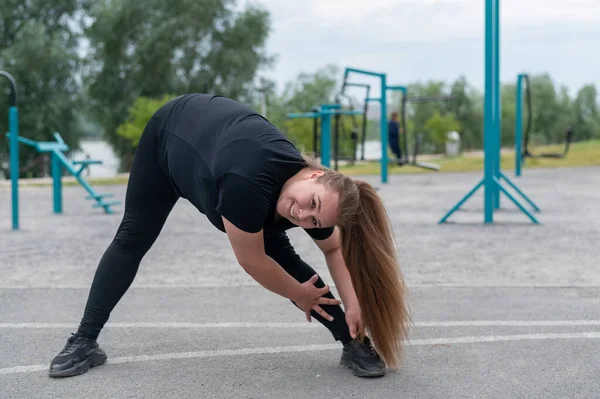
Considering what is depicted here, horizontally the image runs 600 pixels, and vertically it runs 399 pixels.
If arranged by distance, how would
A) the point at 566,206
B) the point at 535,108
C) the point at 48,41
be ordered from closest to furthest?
the point at 566,206 < the point at 48,41 < the point at 535,108

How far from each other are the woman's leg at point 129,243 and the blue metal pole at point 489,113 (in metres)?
6.04

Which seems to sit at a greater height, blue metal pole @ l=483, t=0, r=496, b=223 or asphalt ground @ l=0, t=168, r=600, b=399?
blue metal pole @ l=483, t=0, r=496, b=223

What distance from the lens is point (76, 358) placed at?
3309 millimetres

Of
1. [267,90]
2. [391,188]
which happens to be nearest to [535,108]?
[267,90]

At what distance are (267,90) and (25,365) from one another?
3293 cm

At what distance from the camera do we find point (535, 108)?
42.7 meters

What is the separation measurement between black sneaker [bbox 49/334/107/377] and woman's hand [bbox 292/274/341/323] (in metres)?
0.99

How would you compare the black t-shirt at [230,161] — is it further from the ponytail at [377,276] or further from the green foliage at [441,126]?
the green foliage at [441,126]

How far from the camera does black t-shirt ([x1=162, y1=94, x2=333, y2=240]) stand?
104 inches

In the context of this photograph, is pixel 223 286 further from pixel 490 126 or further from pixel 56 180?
pixel 56 180

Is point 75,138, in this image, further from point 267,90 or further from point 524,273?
point 524,273

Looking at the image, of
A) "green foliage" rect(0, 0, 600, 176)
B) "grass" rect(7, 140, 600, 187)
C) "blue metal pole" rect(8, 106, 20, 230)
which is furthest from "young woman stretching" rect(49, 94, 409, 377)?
"green foliage" rect(0, 0, 600, 176)

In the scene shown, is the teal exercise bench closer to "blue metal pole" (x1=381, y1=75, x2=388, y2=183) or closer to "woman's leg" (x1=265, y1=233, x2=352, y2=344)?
"blue metal pole" (x1=381, y1=75, x2=388, y2=183)

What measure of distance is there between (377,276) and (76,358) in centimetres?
137
